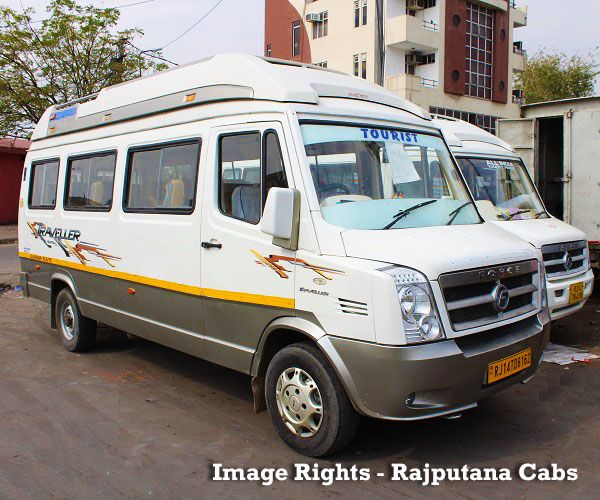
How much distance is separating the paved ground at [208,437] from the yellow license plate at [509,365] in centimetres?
60

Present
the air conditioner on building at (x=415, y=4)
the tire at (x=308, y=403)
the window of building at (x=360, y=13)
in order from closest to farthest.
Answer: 1. the tire at (x=308, y=403)
2. the window of building at (x=360, y=13)
3. the air conditioner on building at (x=415, y=4)

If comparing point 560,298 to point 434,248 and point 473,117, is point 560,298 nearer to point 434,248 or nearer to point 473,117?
point 434,248

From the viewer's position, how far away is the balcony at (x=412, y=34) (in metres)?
34.9

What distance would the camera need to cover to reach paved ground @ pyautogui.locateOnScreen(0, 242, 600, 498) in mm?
3787

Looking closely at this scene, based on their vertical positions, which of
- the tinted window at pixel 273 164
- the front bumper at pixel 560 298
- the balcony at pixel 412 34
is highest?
the balcony at pixel 412 34

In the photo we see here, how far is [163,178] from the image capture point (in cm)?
548

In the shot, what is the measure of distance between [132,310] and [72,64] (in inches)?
846

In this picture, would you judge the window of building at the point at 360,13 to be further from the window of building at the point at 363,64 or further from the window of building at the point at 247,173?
the window of building at the point at 247,173

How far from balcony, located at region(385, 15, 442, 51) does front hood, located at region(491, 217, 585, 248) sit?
98.2 ft

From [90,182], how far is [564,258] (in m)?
5.39

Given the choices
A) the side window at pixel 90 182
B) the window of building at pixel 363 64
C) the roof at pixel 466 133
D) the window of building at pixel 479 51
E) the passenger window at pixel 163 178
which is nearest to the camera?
the passenger window at pixel 163 178

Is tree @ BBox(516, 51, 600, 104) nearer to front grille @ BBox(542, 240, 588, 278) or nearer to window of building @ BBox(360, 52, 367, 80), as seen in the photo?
window of building @ BBox(360, 52, 367, 80)

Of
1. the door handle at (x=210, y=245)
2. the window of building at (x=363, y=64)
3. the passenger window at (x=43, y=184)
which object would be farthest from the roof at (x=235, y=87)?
the window of building at (x=363, y=64)

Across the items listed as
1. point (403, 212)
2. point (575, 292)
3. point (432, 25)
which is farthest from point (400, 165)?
point (432, 25)
